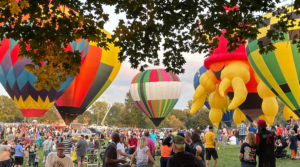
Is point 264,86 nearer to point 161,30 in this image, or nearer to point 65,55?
point 161,30

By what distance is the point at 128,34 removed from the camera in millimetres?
5133

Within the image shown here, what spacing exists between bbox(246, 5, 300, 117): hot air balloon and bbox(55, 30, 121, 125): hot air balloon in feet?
39.6

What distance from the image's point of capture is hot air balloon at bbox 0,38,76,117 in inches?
741

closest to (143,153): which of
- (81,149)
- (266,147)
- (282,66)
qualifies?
(266,147)

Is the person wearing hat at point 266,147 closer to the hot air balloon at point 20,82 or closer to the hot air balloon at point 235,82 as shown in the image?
the hot air balloon at point 235,82

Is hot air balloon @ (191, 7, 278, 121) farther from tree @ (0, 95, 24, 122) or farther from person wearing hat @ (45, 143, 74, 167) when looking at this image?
tree @ (0, 95, 24, 122)

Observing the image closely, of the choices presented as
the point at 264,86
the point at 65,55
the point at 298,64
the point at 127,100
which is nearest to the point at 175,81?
the point at 264,86

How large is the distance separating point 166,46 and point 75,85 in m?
17.4

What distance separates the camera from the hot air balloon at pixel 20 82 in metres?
18.8

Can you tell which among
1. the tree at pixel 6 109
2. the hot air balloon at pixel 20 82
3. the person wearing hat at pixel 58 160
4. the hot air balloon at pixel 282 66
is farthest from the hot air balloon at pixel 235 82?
the tree at pixel 6 109

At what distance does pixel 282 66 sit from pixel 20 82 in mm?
14489

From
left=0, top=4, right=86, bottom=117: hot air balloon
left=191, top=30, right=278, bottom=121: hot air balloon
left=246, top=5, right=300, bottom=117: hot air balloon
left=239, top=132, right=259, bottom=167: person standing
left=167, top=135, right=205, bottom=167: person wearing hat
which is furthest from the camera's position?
left=0, top=4, right=86, bottom=117: hot air balloon

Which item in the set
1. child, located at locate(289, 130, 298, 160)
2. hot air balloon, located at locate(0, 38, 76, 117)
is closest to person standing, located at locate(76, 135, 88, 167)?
child, located at locate(289, 130, 298, 160)

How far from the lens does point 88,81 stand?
895 inches
